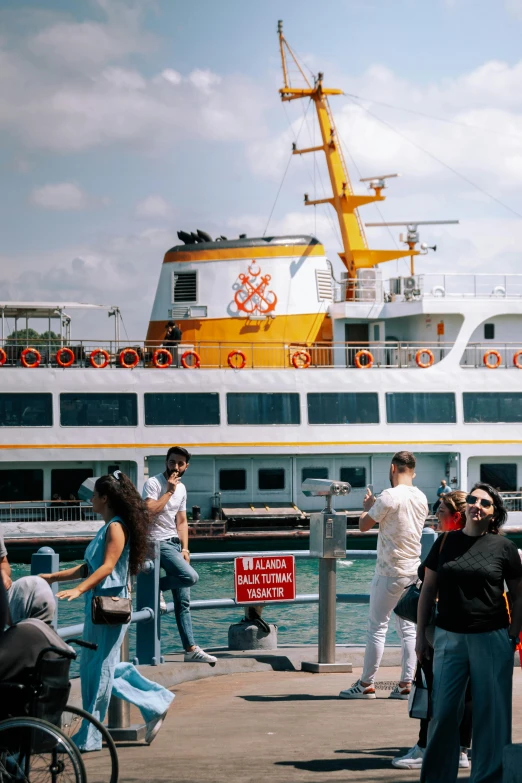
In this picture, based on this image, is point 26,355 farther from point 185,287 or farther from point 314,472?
point 314,472

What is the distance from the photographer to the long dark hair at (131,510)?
575cm

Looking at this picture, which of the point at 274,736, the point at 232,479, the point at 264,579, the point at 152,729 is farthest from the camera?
the point at 232,479

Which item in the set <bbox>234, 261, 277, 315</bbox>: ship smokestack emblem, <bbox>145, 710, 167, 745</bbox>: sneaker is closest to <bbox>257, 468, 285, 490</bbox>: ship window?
<bbox>234, 261, 277, 315</bbox>: ship smokestack emblem

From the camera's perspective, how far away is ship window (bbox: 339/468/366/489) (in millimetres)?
24828

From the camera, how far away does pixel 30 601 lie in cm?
475

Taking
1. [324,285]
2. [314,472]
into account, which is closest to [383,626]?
[314,472]

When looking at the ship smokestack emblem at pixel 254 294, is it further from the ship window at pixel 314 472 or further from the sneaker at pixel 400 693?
the sneaker at pixel 400 693

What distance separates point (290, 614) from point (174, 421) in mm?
7597

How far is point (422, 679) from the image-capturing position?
5.47 metres

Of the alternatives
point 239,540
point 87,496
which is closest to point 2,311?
point 239,540

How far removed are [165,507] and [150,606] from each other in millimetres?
738

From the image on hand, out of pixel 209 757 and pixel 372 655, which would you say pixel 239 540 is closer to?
pixel 372 655

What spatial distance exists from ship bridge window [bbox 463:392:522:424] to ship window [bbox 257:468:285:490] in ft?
14.7

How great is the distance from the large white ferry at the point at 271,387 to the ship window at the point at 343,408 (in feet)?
0.09
